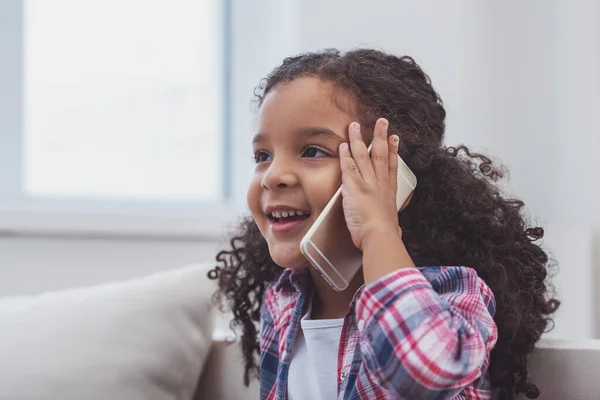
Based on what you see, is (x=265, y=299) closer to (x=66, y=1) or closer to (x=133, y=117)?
(x=133, y=117)

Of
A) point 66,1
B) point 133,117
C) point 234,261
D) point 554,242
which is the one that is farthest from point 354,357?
point 66,1

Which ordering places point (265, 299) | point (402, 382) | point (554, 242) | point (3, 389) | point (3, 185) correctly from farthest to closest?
point (3, 185), point (554, 242), point (265, 299), point (3, 389), point (402, 382)

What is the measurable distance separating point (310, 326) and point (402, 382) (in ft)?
0.77

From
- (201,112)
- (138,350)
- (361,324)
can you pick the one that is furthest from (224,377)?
(201,112)

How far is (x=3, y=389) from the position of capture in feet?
2.97

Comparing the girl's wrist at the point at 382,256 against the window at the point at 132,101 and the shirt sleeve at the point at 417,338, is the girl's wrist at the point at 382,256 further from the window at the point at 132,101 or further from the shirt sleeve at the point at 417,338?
the window at the point at 132,101

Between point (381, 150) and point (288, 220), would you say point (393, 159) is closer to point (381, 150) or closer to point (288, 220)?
point (381, 150)

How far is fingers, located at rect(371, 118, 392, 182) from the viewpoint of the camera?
0.83 m

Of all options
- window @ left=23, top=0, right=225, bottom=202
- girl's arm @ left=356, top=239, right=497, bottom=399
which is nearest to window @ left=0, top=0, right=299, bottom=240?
window @ left=23, top=0, right=225, bottom=202

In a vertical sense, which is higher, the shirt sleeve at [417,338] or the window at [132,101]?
the window at [132,101]

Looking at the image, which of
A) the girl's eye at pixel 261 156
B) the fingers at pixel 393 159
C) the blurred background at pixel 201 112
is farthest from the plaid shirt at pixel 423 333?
the blurred background at pixel 201 112

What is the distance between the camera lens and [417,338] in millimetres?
695

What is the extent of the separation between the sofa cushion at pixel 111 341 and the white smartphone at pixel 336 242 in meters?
0.28

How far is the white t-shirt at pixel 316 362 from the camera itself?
896 millimetres
